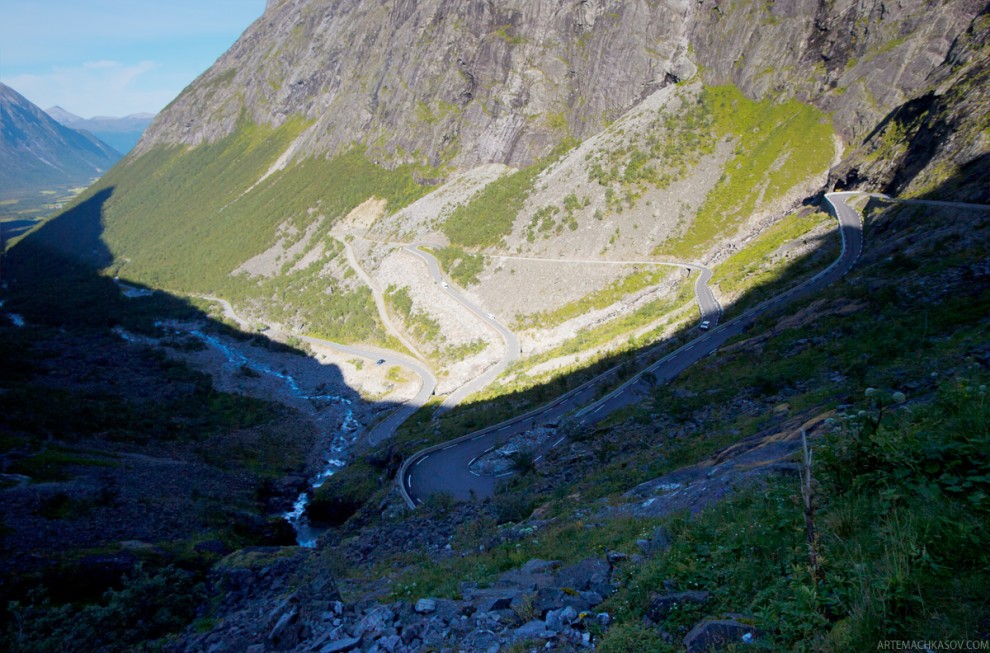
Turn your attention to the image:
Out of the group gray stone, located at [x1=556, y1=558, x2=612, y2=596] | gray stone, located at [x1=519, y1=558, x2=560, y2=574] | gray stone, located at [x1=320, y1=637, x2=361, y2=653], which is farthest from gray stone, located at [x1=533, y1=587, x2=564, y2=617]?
gray stone, located at [x1=320, y1=637, x2=361, y2=653]

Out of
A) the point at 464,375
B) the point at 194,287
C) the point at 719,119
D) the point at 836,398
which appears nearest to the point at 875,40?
the point at 719,119

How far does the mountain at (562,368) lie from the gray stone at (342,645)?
29 millimetres

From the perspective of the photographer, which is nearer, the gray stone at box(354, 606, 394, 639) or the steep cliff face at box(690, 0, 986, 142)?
the gray stone at box(354, 606, 394, 639)

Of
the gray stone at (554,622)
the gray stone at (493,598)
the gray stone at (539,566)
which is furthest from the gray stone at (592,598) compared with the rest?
the gray stone at (539,566)

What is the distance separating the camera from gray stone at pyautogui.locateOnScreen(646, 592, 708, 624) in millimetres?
5043

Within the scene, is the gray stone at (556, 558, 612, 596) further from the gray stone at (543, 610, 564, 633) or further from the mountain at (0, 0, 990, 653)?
the gray stone at (543, 610, 564, 633)

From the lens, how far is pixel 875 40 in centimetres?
4538

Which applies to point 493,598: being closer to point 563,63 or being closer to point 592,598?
point 592,598

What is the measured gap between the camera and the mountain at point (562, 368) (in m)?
5.34

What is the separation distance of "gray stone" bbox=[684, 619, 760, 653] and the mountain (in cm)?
4

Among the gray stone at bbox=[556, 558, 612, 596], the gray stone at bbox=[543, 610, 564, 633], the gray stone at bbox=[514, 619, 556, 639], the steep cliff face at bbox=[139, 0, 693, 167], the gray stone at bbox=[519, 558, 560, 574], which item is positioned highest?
the steep cliff face at bbox=[139, 0, 693, 167]

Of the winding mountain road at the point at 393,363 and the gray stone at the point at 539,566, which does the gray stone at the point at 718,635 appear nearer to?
the gray stone at the point at 539,566

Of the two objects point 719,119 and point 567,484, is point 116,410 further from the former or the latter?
point 719,119

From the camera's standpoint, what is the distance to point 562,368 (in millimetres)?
32844
